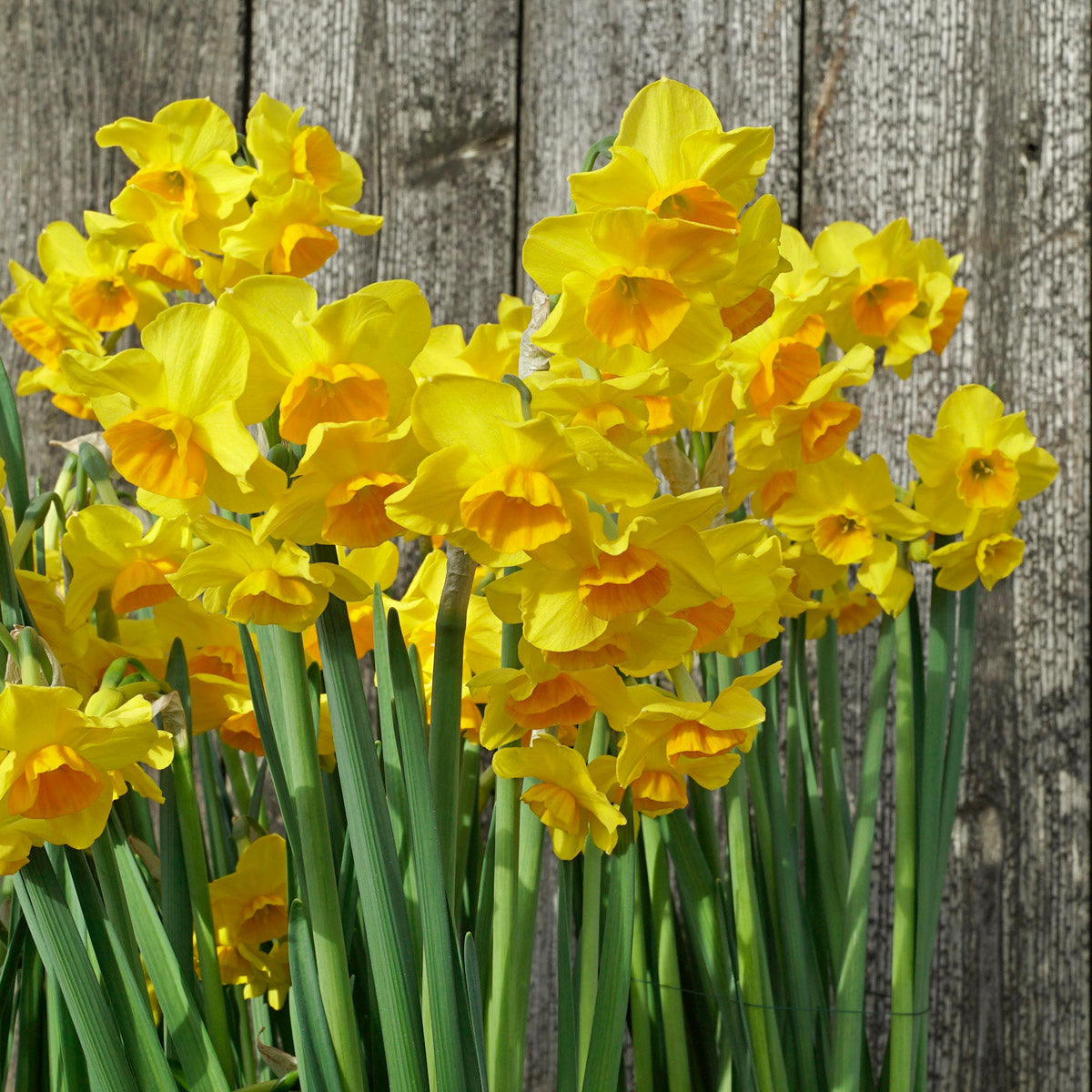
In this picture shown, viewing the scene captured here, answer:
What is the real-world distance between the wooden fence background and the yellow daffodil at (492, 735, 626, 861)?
0.65m

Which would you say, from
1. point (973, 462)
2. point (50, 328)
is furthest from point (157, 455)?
point (973, 462)

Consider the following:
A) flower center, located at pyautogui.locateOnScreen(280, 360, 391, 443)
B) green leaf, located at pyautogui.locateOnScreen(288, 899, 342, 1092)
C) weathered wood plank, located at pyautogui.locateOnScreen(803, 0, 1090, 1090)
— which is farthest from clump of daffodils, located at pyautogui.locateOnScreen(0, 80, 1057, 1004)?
weathered wood plank, located at pyautogui.locateOnScreen(803, 0, 1090, 1090)

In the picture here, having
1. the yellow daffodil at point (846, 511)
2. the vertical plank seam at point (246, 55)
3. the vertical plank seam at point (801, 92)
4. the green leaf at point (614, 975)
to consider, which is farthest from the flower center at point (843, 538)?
A: the vertical plank seam at point (246, 55)

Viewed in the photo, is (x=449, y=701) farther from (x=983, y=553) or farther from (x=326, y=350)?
(x=983, y=553)

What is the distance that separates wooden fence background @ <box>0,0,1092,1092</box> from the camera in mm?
1006

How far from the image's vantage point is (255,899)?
563 millimetres

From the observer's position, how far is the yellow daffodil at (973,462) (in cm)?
62

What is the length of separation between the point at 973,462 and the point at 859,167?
54cm

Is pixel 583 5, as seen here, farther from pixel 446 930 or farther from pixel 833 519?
pixel 446 930

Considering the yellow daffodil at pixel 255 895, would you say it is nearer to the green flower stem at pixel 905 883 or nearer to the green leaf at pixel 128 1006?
the green leaf at pixel 128 1006

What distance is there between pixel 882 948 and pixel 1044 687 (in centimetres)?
30

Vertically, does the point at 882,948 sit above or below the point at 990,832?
below

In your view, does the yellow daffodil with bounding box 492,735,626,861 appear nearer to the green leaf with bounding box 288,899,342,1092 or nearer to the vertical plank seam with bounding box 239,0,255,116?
the green leaf with bounding box 288,899,342,1092

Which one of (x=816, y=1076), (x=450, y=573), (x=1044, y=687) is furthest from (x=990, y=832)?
(x=450, y=573)
